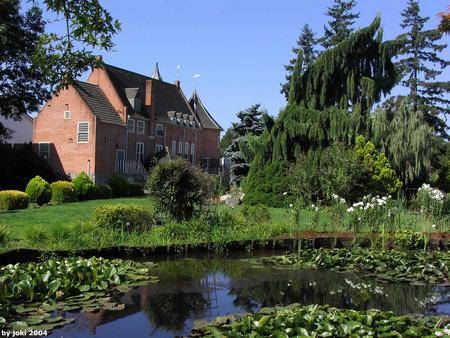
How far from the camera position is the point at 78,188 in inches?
1019

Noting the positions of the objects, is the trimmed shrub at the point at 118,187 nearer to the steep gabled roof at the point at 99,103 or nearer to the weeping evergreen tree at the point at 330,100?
the weeping evergreen tree at the point at 330,100

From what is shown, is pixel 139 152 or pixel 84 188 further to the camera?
pixel 139 152

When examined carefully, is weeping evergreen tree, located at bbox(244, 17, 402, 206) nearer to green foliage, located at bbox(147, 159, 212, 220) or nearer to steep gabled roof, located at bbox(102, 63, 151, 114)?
green foliage, located at bbox(147, 159, 212, 220)

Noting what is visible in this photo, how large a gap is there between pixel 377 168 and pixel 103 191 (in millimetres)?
14784

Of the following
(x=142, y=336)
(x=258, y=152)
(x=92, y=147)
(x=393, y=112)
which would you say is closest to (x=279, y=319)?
(x=142, y=336)

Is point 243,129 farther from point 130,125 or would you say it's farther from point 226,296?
point 226,296

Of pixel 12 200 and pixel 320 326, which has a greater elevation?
pixel 12 200

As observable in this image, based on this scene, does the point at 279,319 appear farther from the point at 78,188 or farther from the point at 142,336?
the point at 78,188

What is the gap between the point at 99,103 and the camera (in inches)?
1577

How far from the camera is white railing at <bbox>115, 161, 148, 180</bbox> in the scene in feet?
130

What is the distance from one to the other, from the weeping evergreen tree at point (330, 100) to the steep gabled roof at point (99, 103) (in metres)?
16.6

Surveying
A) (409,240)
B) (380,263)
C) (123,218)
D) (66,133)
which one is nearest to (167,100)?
(66,133)

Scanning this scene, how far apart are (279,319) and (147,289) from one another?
3.32m

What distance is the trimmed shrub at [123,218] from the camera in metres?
12.7
